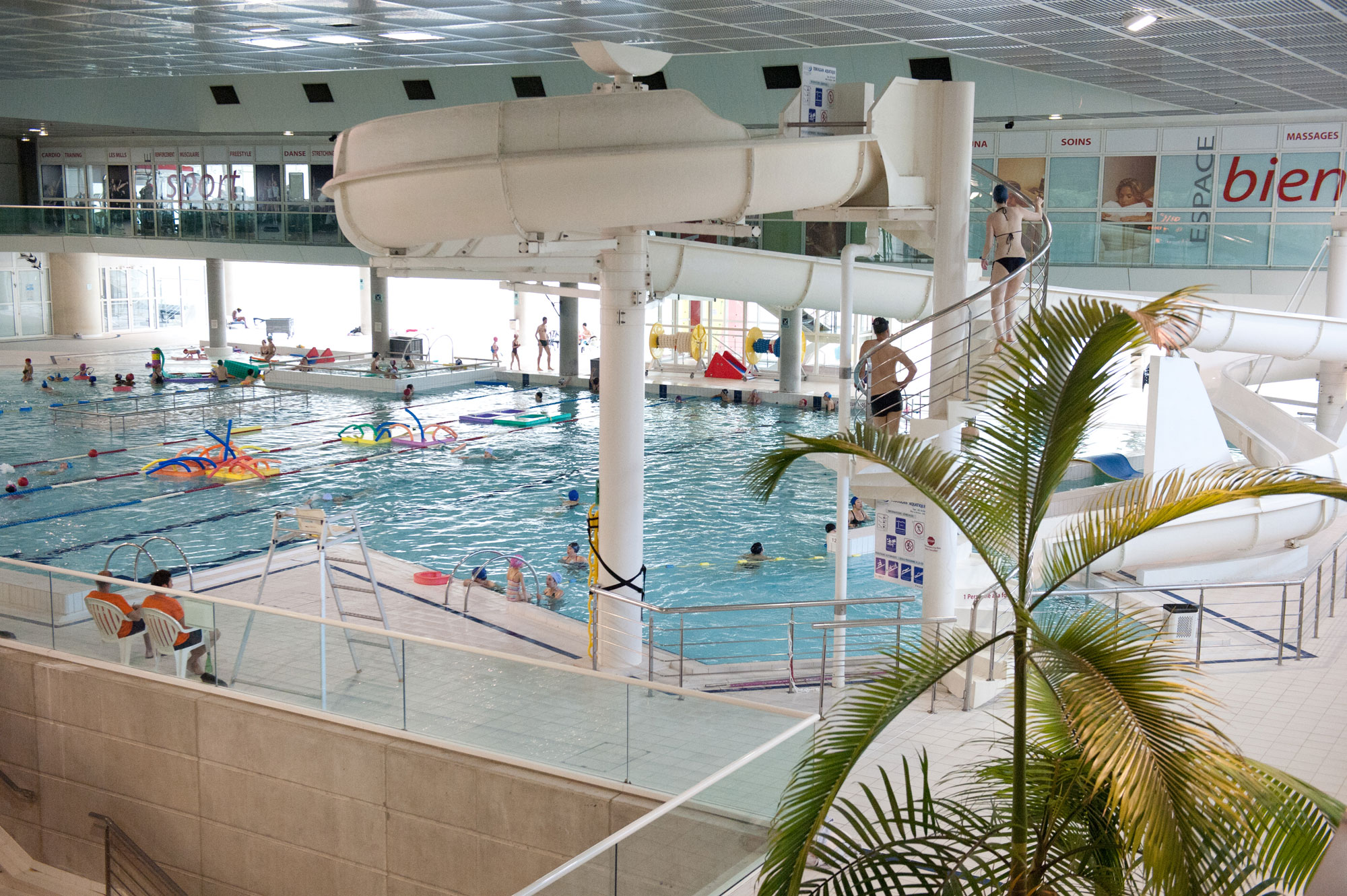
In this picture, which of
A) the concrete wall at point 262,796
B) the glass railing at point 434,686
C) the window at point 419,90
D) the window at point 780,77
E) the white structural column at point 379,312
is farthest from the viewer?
the white structural column at point 379,312

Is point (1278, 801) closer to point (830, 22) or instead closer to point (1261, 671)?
point (1261, 671)

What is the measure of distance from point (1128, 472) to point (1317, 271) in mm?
5770

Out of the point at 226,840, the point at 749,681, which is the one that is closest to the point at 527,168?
the point at 749,681

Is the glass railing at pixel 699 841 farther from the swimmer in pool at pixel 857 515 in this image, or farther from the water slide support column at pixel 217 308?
the water slide support column at pixel 217 308

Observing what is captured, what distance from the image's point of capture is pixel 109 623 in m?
8.90

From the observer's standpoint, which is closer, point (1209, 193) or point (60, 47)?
point (60, 47)

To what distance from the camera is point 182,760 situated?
28.2ft

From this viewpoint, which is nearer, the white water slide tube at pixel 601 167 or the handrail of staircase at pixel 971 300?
the handrail of staircase at pixel 971 300

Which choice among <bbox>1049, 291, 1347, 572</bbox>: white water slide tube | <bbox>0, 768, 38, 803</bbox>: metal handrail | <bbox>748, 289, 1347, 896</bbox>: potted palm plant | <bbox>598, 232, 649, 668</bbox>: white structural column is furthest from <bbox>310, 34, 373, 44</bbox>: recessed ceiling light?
<bbox>748, 289, 1347, 896</bbox>: potted palm plant

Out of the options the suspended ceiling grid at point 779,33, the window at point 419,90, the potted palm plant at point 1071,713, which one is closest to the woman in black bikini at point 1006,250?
the suspended ceiling grid at point 779,33

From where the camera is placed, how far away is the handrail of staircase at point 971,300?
7887 millimetres

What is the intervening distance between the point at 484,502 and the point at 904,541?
9950 mm

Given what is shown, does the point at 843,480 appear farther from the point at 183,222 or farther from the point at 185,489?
the point at 183,222

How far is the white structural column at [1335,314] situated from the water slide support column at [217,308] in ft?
90.9
